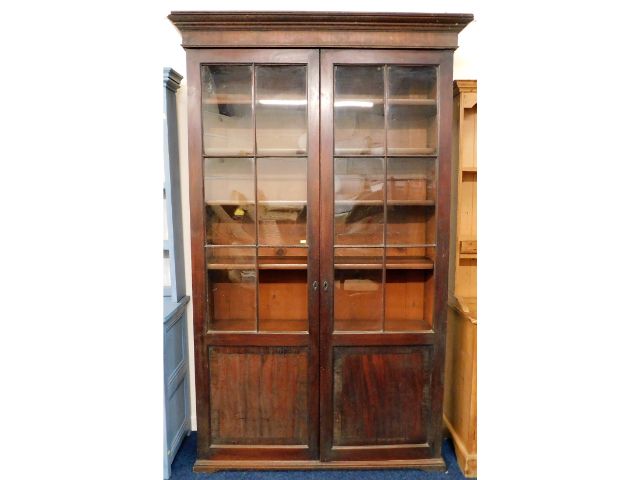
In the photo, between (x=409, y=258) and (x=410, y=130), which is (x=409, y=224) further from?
(x=410, y=130)

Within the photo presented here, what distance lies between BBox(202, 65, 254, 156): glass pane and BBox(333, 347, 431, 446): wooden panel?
1.02 m

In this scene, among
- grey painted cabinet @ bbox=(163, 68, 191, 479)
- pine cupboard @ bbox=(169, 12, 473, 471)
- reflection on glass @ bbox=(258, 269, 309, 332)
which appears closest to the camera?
pine cupboard @ bbox=(169, 12, 473, 471)

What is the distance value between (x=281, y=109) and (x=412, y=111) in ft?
1.91

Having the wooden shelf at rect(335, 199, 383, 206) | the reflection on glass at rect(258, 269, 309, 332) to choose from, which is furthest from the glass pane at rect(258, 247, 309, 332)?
the wooden shelf at rect(335, 199, 383, 206)

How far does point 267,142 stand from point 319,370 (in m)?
1.03

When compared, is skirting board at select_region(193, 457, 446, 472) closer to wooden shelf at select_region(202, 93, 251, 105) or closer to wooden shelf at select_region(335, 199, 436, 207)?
wooden shelf at select_region(335, 199, 436, 207)

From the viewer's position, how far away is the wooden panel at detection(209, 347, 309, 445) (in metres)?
1.72

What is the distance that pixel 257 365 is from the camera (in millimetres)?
1728

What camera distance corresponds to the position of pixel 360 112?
173cm

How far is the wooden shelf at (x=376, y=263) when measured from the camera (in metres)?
1.76

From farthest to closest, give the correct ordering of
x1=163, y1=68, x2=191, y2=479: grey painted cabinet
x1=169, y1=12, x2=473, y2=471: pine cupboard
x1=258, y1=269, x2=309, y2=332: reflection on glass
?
x1=258, y1=269, x2=309, y2=332: reflection on glass → x1=163, y1=68, x2=191, y2=479: grey painted cabinet → x1=169, y1=12, x2=473, y2=471: pine cupboard

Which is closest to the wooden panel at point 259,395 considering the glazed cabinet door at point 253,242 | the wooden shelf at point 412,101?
the glazed cabinet door at point 253,242
